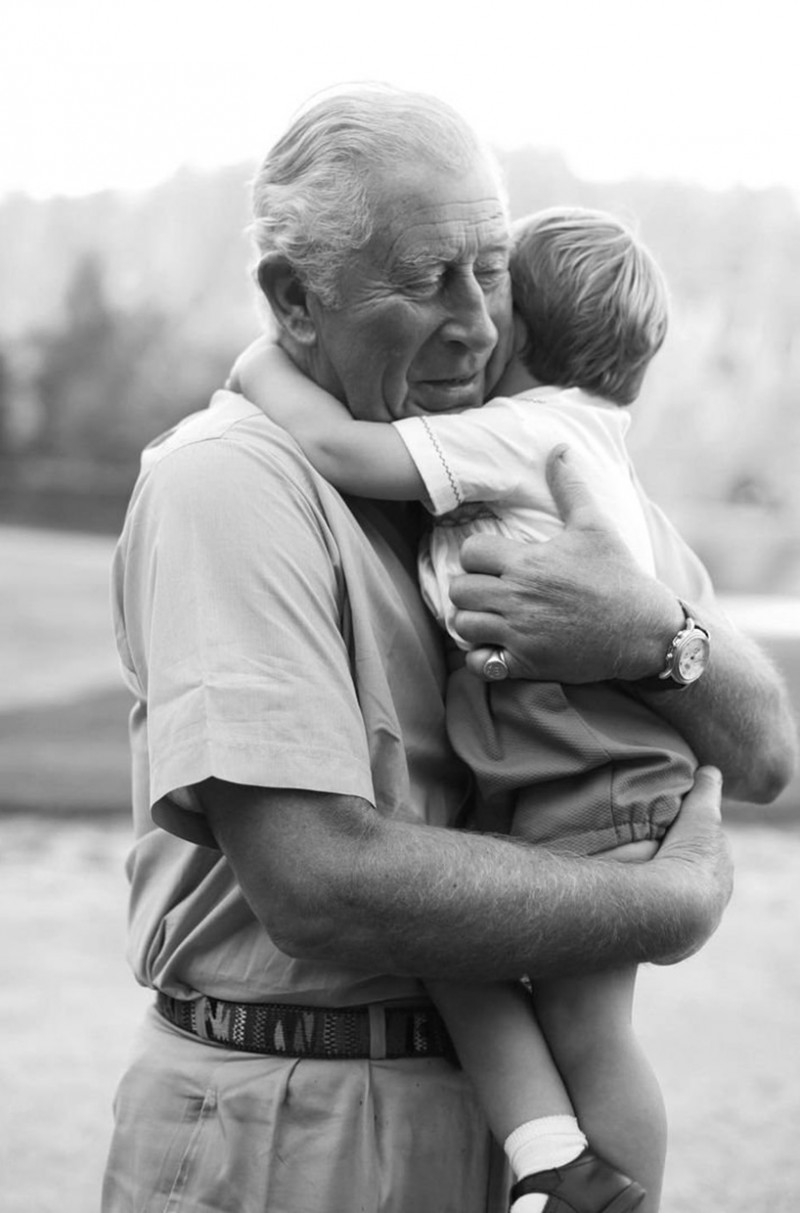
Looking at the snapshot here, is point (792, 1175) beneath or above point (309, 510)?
beneath

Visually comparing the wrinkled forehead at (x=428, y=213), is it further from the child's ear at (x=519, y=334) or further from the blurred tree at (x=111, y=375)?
the blurred tree at (x=111, y=375)

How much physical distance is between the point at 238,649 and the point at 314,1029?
43 centimetres

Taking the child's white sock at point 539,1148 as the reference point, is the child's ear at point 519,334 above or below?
above

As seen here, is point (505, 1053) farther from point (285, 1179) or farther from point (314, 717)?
point (314, 717)

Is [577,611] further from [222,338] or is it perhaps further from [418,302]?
[222,338]

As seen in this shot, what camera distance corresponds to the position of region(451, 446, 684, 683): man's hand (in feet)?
4.73

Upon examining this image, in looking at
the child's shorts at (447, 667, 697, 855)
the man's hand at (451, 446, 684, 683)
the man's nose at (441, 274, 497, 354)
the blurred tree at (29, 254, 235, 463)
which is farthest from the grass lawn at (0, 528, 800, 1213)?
the man's nose at (441, 274, 497, 354)

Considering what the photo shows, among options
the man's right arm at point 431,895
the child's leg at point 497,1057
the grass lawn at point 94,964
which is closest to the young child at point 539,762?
the child's leg at point 497,1057

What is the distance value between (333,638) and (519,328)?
0.53 m

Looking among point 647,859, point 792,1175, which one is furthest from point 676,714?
point 792,1175

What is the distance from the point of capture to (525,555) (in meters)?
1.47

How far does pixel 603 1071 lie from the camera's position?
4.91ft

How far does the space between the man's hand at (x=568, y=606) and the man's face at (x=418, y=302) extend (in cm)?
19

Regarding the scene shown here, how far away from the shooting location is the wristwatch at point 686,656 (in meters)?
1.52
